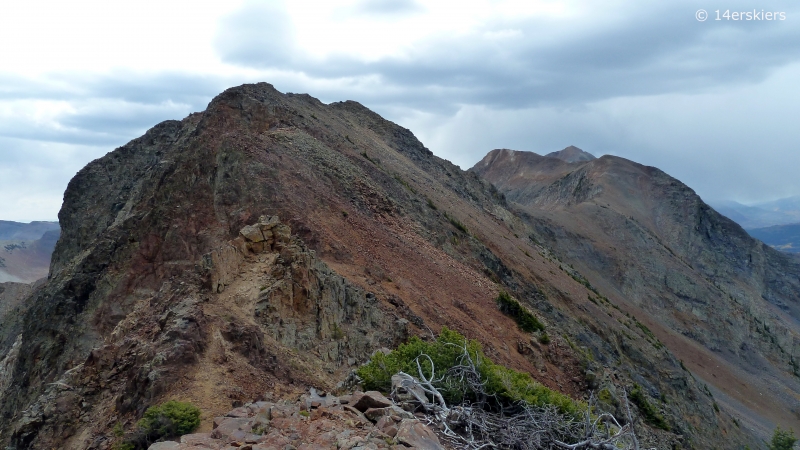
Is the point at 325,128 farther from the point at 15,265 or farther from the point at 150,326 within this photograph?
the point at 15,265

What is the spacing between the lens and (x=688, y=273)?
221 ft

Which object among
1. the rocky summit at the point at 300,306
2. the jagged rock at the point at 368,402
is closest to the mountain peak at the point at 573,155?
the rocky summit at the point at 300,306

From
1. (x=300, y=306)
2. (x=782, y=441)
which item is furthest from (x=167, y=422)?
(x=782, y=441)

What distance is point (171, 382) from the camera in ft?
37.9

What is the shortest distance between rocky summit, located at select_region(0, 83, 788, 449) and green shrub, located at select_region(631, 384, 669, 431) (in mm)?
95

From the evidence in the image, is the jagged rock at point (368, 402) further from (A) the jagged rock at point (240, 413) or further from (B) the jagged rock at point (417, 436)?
(A) the jagged rock at point (240, 413)

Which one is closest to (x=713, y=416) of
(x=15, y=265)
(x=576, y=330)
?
(x=576, y=330)

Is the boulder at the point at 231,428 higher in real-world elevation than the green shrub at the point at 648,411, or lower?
higher

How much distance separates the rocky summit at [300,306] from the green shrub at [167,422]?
0.35 metres

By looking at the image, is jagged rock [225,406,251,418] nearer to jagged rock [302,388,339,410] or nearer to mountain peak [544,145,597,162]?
jagged rock [302,388,339,410]

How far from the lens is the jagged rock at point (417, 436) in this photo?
8.02m

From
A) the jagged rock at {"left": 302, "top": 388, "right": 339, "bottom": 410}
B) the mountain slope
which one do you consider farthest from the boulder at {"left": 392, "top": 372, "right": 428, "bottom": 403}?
the mountain slope

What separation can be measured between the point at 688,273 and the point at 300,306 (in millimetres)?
61472

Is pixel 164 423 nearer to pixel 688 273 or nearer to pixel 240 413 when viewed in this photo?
pixel 240 413
